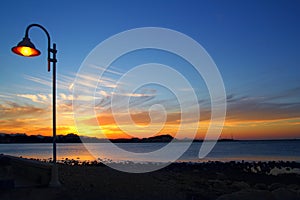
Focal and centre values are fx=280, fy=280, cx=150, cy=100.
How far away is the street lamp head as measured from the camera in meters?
7.88

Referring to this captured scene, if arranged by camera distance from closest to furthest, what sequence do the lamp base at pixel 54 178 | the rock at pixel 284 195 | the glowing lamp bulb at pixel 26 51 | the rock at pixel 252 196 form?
the glowing lamp bulb at pixel 26 51
the lamp base at pixel 54 178
the rock at pixel 252 196
the rock at pixel 284 195

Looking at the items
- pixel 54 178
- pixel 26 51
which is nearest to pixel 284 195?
pixel 54 178

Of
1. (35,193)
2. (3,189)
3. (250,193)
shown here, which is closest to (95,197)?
(35,193)

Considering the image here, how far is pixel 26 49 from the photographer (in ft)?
26.3

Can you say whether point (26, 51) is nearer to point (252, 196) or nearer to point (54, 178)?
point (54, 178)

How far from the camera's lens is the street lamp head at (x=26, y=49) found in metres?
7.88

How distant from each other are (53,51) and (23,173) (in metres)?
5.35

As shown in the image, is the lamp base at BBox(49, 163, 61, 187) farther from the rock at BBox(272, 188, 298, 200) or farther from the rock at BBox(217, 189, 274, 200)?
the rock at BBox(272, 188, 298, 200)

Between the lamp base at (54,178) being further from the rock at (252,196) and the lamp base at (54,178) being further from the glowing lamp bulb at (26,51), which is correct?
the rock at (252,196)

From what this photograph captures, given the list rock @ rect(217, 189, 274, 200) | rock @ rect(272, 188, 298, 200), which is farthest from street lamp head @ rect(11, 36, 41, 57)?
rock @ rect(272, 188, 298, 200)

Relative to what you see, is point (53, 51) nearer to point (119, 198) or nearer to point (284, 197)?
point (119, 198)

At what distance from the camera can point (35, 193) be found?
25.6 ft

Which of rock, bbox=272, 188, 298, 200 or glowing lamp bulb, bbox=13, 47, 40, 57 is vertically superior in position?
glowing lamp bulb, bbox=13, 47, 40, 57

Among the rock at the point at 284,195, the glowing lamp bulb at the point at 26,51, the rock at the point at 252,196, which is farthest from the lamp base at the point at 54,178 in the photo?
the rock at the point at 284,195
